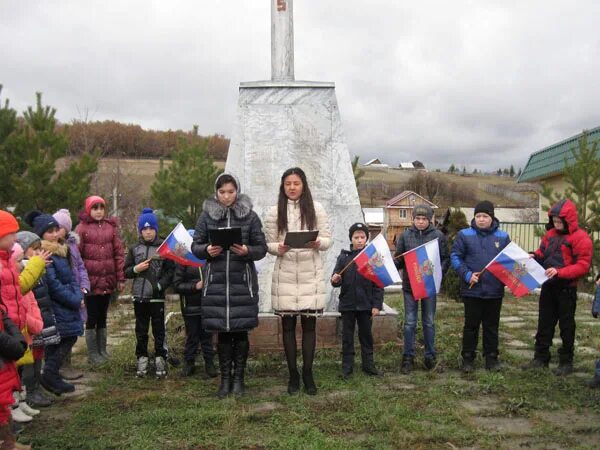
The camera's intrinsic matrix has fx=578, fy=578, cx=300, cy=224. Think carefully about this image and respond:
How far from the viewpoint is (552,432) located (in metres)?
3.59

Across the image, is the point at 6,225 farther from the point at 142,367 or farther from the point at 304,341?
the point at 304,341

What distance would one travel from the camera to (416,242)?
209 inches

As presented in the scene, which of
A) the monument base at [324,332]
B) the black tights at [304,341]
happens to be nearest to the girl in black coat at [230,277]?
the black tights at [304,341]

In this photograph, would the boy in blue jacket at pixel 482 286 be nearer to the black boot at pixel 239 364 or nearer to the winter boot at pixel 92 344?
the black boot at pixel 239 364

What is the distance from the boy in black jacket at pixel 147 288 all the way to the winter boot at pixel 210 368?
0.36 meters

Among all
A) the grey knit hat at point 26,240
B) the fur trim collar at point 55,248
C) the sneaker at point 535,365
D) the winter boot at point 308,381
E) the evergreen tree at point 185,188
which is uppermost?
the evergreen tree at point 185,188

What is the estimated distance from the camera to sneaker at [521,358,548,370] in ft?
17.0

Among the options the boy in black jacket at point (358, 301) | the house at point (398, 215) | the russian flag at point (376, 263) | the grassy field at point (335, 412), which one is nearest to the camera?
the grassy field at point (335, 412)

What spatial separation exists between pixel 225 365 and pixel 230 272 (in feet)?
2.41

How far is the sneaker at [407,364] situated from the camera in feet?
16.5

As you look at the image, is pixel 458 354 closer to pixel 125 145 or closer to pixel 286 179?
pixel 286 179

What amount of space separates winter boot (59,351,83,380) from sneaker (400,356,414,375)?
279cm

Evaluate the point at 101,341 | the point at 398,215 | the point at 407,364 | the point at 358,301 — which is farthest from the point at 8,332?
the point at 398,215

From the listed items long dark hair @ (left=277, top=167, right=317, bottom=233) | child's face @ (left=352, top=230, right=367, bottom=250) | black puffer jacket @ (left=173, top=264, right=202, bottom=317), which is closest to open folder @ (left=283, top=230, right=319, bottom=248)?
long dark hair @ (left=277, top=167, right=317, bottom=233)
